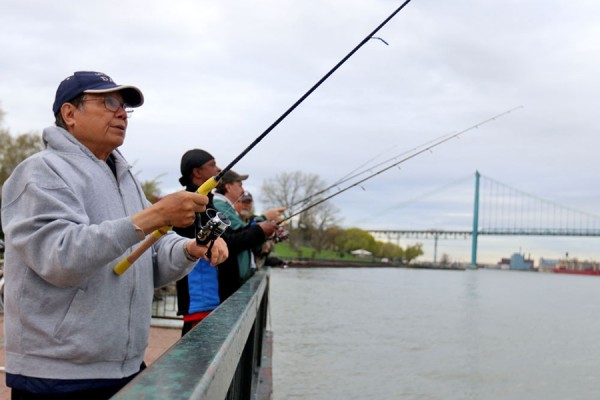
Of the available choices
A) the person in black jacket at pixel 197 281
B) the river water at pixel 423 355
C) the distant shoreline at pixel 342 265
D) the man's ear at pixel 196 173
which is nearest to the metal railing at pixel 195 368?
the person in black jacket at pixel 197 281

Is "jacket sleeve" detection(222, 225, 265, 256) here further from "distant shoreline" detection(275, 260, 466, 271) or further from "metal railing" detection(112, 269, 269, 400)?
"distant shoreline" detection(275, 260, 466, 271)

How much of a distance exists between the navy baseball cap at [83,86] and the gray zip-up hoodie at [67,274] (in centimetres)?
9

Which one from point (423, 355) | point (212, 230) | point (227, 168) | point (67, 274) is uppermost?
point (227, 168)

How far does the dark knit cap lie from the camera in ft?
11.1

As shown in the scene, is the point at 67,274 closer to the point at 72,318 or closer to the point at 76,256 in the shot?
the point at 76,256

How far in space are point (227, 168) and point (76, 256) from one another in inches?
28.5

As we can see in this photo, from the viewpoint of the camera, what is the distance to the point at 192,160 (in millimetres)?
3383

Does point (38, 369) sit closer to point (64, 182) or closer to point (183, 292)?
point (64, 182)

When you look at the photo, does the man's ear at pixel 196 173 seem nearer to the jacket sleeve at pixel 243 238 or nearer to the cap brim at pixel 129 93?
the jacket sleeve at pixel 243 238

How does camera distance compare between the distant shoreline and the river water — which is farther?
the distant shoreline

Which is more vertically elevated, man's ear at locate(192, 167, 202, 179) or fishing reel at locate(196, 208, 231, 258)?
man's ear at locate(192, 167, 202, 179)

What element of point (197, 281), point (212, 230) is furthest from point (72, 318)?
point (197, 281)

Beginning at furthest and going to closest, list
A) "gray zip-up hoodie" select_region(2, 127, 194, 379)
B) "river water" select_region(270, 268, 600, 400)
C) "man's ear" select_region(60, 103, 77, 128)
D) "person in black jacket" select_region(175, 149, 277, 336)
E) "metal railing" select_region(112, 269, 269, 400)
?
"river water" select_region(270, 268, 600, 400), "person in black jacket" select_region(175, 149, 277, 336), "man's ear" select_region(60, 103, 77, 128), "gray zip-up hoodie" select_region(2, 127, 194, 379), "metal railing" select_region(112, 269, 269, 400)

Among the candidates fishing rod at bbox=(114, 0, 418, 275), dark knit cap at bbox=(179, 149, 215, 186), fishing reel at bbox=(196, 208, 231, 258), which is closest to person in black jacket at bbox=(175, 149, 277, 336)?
dark knit cap at bbox=(179, 149, 215, 186)
